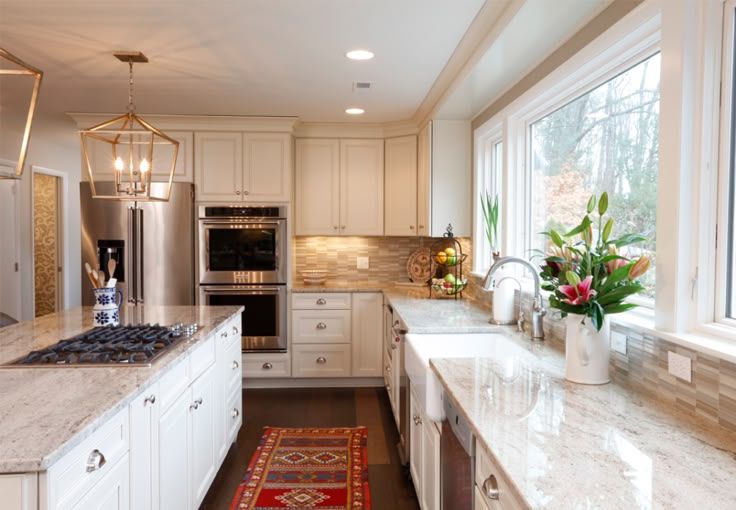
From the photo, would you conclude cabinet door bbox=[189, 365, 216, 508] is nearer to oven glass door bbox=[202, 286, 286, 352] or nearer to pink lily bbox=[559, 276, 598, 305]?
pink lily bbox=[559, 276, 598, 305]

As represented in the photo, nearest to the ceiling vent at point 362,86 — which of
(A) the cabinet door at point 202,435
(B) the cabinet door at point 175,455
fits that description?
(A) the cabinet door at point 202,435

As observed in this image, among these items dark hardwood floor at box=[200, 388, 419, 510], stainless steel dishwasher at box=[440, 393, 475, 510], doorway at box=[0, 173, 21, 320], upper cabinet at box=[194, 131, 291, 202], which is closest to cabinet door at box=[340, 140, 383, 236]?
upper cabinet at box=[194, 131, 291, 202]

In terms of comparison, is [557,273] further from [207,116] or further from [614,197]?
[207,116]

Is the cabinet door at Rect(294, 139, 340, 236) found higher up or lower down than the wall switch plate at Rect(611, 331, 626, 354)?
higher up

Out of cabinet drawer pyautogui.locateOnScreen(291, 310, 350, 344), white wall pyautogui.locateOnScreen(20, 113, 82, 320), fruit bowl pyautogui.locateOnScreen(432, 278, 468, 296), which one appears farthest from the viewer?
white wall pyautogui.locateOnScreen(20, 113, 82, 320)

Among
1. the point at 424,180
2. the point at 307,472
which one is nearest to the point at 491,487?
the point at 307,472

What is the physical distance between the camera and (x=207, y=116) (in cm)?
456

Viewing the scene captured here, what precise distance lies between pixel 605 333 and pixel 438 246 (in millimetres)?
3379

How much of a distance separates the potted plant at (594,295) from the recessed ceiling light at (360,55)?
166 centimetres

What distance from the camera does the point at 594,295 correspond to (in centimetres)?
170

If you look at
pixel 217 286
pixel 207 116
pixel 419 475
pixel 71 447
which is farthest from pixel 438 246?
pixel 71 447

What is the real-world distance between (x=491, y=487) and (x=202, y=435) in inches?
65.6

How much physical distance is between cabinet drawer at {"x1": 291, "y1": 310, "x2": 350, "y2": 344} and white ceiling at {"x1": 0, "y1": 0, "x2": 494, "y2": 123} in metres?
1.75

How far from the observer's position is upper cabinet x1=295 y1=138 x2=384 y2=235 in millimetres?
4977
